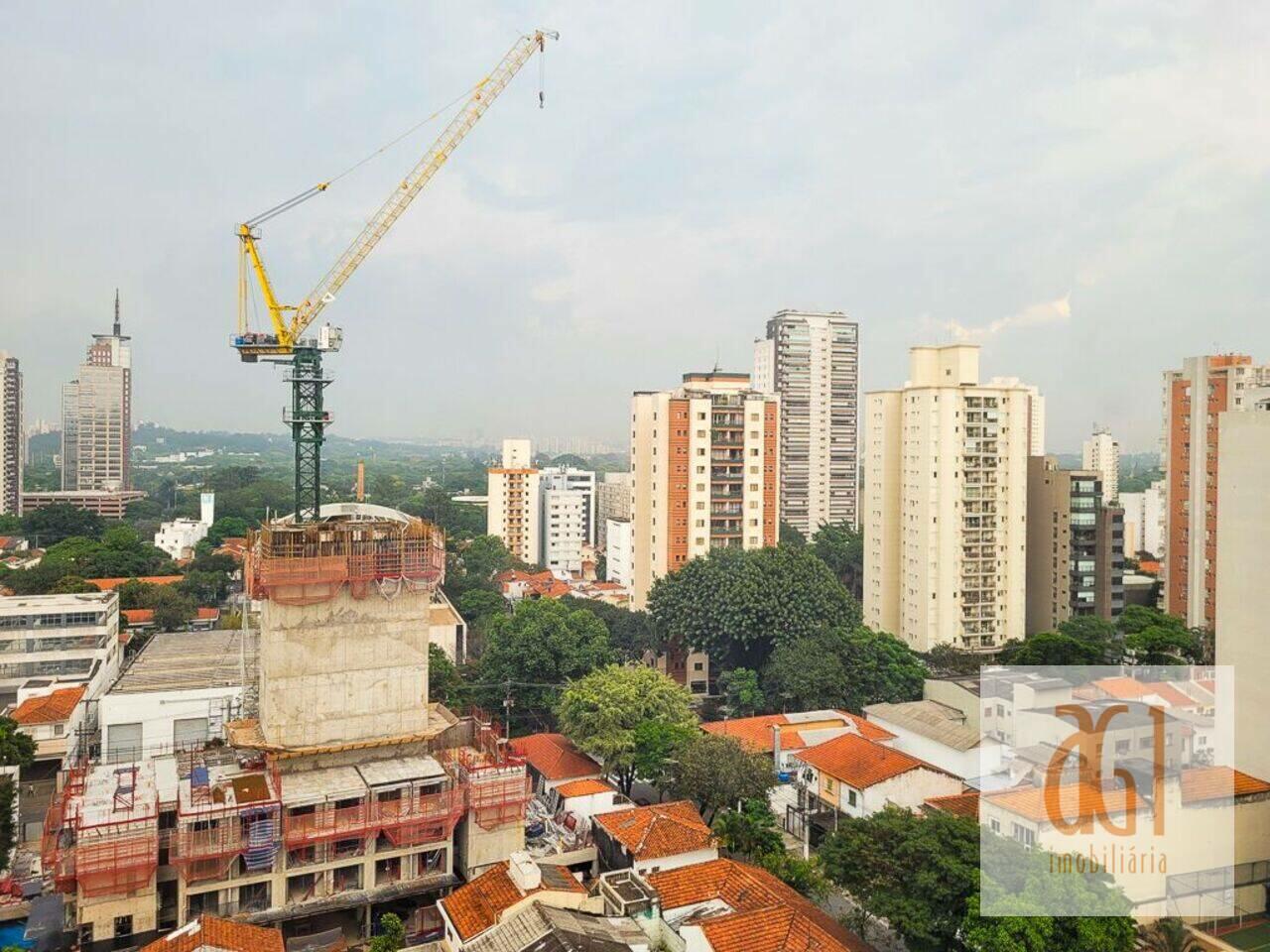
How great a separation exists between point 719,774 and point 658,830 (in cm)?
202

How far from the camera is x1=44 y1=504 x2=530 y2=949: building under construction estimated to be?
14109 mm

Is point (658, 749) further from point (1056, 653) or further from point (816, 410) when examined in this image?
point (816, 410)

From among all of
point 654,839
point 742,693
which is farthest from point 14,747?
point 742,693

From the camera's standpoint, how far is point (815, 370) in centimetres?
6650

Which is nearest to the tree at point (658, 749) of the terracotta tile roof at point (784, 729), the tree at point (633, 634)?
the terracotta tile roof at point (784, 729)

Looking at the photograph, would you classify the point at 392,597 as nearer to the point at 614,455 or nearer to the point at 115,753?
the point at 115,753

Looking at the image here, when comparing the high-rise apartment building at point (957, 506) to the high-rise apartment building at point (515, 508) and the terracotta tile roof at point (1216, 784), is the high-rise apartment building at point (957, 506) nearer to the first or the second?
the terracotta tile roof at point (1216, 784)

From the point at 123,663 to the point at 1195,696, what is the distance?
1246 inches

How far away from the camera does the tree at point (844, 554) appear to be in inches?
1813

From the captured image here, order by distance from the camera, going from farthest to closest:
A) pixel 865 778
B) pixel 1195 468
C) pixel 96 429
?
pixel 96 429 → pixel 1195 468 → pixel 865 778

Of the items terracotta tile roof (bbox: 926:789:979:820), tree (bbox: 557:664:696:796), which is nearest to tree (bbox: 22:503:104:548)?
tree (bbox: 557:664:696:796)

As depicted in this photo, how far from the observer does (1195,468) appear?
36250 millimetres

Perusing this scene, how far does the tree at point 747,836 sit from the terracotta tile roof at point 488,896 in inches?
134

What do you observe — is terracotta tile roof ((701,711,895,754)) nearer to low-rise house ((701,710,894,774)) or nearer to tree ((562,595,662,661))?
low-rise house ((701,710,894,774))
